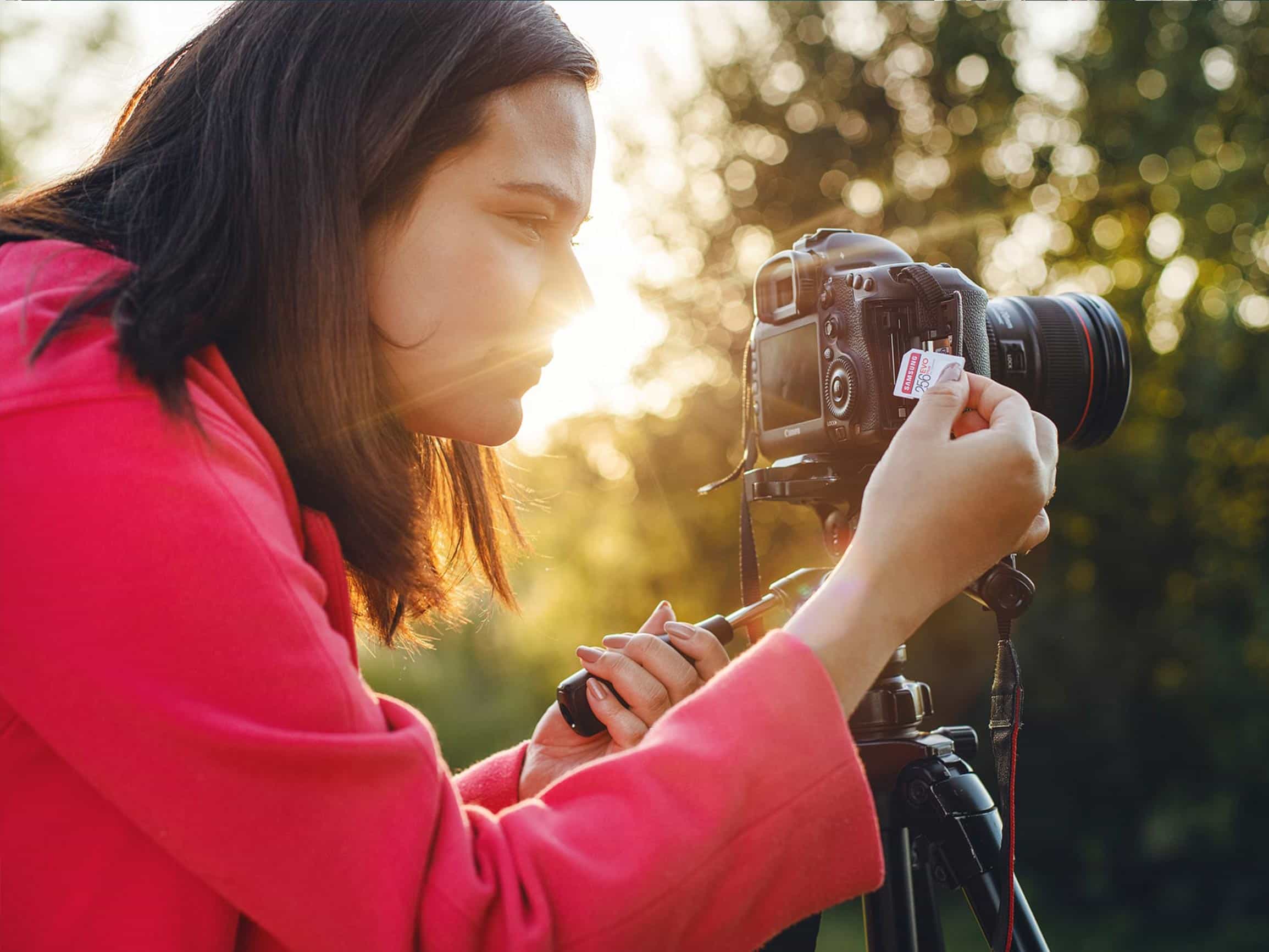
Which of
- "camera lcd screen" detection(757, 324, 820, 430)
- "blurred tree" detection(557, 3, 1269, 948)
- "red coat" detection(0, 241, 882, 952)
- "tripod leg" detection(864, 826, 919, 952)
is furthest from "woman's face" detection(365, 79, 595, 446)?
"blurred tree" detection(557, 3, 1269, 948)

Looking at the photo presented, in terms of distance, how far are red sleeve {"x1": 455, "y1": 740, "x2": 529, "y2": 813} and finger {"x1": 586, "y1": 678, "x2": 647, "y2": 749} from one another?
6.3 inches

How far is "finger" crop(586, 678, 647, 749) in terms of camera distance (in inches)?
40.4

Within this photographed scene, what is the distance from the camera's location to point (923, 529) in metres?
0.81

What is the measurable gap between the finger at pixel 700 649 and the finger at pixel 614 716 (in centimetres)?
8

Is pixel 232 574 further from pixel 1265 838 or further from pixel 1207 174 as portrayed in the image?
pixel 1207 174

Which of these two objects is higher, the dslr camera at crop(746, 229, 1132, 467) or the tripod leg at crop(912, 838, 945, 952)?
the dslr camera at crop(746, 229, 1132, 467)

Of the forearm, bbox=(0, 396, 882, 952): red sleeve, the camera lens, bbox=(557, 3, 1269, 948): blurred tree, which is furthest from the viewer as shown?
bbox=(557, 3, 1269, 948): blurred tree

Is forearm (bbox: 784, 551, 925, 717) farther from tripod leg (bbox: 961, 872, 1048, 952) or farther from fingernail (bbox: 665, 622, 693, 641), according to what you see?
tripod leg (bbox: 961, 872, 1048, 952)

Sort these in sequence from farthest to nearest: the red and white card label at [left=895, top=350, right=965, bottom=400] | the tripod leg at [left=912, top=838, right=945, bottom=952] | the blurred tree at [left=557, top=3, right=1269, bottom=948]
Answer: the blurred tree at [left=557, top=3, right=1269, bottom=948], the tripod leg at [left=912, top=838, right=945, bottom=952], the red and white card label at [left=895, top=350, right=965, bottom=400]

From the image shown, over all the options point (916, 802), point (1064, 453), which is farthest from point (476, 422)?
point (1064, 453)

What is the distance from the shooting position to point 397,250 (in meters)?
Answer: 0.94

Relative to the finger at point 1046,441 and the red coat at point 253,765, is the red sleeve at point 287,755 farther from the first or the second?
the finger at point 1046,441

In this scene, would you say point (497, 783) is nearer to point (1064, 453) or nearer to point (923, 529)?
point (923, 529)

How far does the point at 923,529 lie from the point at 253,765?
0.51m
